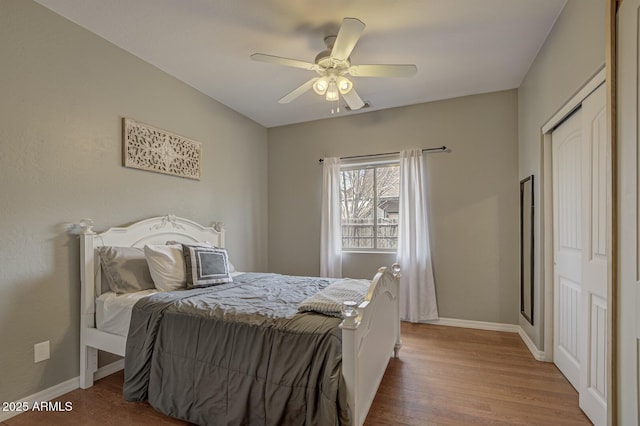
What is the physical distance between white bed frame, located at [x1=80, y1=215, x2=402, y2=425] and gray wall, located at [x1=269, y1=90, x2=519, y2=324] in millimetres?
1255

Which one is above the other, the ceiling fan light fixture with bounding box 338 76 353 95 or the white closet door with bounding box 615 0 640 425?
the ceiling fan light fixture with bounding box 338 76 353 95

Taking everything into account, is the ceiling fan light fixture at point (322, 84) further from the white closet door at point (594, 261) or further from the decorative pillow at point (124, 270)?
the decorative pillow at point (124, 270)

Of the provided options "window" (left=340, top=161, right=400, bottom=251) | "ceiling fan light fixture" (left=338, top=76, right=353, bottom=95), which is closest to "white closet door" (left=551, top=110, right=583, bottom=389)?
"ceiling fan light fixture" (left=338, top=76, right=353, bottom=95)

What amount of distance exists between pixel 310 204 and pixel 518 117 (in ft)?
9.20

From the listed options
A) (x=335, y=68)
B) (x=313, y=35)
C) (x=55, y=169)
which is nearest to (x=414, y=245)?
(x=335, y=68)

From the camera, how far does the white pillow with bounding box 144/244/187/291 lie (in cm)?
245

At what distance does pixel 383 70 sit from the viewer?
7.49 feet

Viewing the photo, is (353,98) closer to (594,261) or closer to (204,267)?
(204,267)

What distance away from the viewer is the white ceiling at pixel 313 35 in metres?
2.18

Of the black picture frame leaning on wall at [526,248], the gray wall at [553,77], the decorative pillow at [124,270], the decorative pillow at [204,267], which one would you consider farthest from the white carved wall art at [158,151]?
the black picture frame leaning on wall at [526,248]

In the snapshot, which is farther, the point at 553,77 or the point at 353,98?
the point at 353,98

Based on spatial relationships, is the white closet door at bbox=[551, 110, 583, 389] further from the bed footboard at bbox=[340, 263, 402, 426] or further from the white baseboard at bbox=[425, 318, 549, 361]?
the bed footboard at bbox=[340, 263, 402, 426]

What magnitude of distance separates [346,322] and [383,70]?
1833mm

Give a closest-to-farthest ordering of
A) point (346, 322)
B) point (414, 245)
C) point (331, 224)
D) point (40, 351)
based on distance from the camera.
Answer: point (346, 322), point (40, 351), point (414, 245), point (331, 224)
